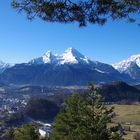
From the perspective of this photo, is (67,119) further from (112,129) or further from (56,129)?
(112,129)

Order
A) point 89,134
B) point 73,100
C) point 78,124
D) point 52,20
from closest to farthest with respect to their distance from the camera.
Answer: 1. point 52,20
2. point 89,134
3. point 78,124
4. point 73,100

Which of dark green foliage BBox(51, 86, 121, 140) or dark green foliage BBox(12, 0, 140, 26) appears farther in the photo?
dark green foliage BBox(51, 86, 121, 140)

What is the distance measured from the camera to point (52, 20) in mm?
20812

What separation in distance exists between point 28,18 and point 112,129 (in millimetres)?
37110

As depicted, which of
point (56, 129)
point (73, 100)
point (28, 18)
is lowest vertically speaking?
point (56, 129)

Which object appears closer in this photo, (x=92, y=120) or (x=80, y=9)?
(x=80, y=9)

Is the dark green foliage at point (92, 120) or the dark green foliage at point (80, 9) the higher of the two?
the dark green foliage at point (80, 9)

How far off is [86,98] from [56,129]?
337 inches

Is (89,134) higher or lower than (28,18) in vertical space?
lower

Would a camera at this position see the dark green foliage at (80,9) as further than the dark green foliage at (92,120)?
No

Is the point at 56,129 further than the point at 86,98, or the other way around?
the point at 56,129

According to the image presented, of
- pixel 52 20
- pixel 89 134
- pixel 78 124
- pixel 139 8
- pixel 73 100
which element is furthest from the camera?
pixel 73 100

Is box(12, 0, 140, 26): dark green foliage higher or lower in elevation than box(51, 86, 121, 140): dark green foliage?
higher

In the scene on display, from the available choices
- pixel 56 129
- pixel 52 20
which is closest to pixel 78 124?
pixel 56 129
